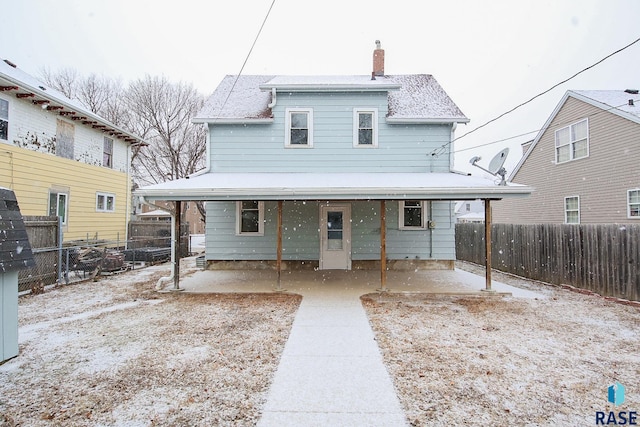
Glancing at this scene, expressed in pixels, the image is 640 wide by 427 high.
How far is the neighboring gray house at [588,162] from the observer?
1166 centimetres

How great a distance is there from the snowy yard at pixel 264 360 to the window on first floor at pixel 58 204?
19.1 ft

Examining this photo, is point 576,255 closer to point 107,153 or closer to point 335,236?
point 335,236

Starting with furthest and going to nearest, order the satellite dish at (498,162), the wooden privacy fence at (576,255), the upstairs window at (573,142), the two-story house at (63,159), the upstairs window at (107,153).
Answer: the upstairs window at (107,153) < the upstairs window at (573,142) < the two-story house at (63,159) < the satellite dish at (498,162) < the wooden privacy fence at (576,255)

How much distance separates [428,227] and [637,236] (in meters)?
4.80

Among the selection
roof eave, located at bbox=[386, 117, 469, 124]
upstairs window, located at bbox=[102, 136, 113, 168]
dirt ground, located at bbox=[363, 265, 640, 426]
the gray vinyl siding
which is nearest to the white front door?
the gray vinyl siding

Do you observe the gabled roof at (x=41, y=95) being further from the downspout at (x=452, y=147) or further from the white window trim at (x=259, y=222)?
the downspout at (x=452, y=147)

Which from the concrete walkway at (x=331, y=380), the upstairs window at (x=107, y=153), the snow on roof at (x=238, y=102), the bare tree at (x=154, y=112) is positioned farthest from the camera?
the bare tree at (x=154, y=112)

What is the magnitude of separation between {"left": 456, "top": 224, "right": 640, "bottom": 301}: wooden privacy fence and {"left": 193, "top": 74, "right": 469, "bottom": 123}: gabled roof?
159 inches

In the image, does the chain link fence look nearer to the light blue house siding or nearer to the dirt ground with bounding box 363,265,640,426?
the light blue house siding

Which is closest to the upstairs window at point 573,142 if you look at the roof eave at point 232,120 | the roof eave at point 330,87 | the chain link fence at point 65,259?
the roof eave at point 330,87

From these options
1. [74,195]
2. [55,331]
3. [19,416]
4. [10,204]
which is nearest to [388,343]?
[19,416]

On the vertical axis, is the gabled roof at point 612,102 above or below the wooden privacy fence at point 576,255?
above

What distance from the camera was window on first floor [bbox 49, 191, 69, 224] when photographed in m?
11.7

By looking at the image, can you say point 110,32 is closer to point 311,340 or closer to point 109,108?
point 109,108
